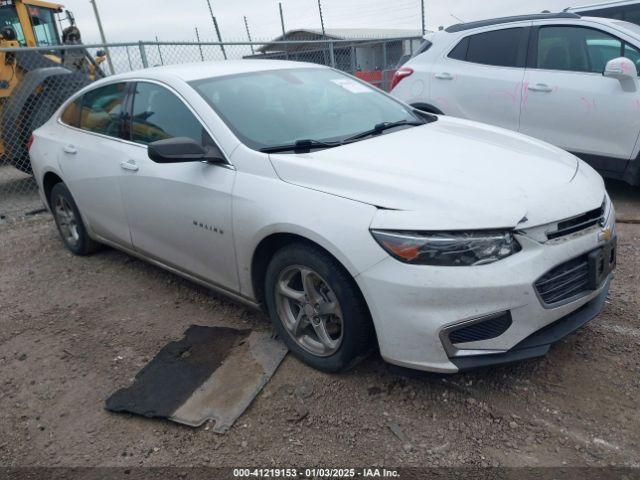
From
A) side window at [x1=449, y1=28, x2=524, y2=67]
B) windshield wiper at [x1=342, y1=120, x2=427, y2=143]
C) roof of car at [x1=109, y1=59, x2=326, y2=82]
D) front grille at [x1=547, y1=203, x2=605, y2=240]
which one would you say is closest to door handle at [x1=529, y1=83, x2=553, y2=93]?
side window at [x1=449, y1=28, x2=524, y2=67]

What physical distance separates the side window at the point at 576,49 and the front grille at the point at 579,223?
317 cm

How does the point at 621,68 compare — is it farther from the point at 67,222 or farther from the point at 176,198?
the point at 67,222

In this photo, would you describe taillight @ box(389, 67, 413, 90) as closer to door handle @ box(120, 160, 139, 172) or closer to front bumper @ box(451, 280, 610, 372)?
door handle @ box(120, 160, 139, 172)

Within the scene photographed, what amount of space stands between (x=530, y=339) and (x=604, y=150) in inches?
137

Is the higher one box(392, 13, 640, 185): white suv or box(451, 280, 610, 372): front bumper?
box(392, 13, 640, 185): white suv

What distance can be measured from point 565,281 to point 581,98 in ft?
11.3

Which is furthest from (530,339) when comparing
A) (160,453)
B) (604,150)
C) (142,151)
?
(604,150)

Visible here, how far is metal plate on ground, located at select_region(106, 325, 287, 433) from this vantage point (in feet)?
9.17

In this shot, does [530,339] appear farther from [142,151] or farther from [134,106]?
[134,106]

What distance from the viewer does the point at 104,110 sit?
14.1ft

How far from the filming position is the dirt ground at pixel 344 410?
2430mm

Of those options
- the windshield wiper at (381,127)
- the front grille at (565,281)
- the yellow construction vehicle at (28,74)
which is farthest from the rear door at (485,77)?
the yellow construction vehicle at (28,74)

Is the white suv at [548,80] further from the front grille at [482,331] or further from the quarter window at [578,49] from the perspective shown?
the front grille at [482,331]

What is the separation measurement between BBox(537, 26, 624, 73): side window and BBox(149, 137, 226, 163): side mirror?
401 centimetres
